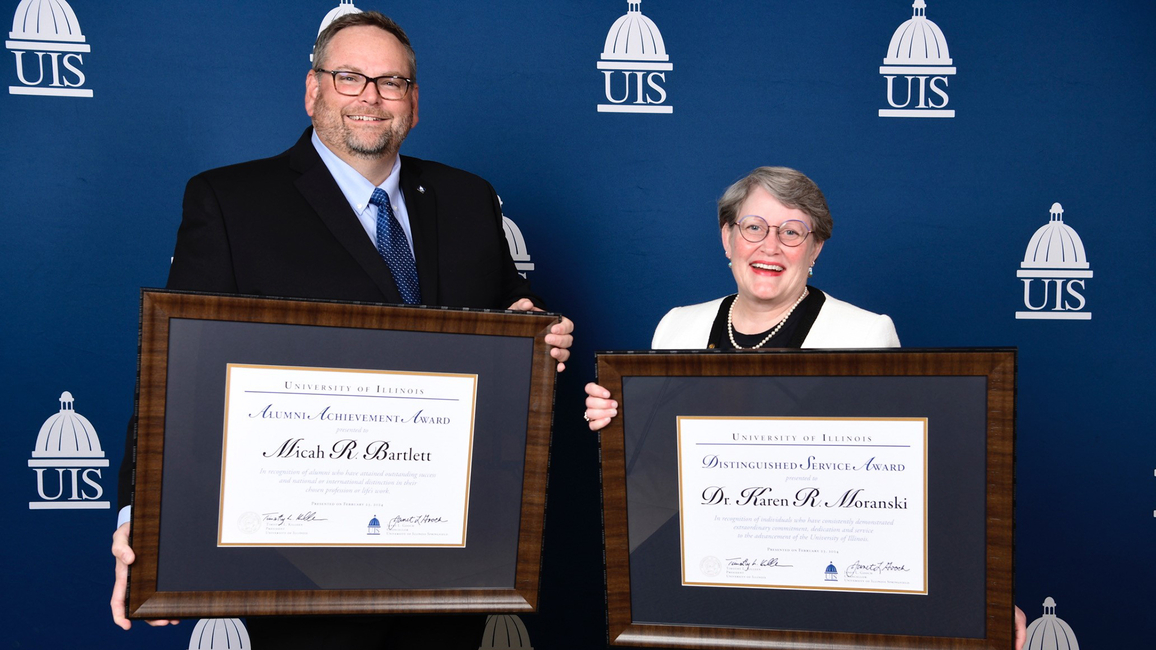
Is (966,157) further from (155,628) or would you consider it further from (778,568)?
(155,628)

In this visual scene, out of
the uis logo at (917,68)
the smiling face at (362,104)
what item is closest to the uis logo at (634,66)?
the uis logo at (917,68)

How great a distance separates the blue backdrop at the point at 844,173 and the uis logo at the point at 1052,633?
0.12 ft

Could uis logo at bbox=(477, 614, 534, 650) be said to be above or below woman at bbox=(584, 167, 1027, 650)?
below

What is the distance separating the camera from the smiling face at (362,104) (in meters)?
1.68

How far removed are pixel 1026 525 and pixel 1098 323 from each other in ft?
2.37

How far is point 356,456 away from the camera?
1.25 metres

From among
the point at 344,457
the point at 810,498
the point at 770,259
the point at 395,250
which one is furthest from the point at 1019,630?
the point at 395,250

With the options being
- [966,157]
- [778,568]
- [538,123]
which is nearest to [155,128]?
[538,123]

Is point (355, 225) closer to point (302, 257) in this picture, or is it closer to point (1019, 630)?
point (302, 257)

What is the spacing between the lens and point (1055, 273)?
101 inches

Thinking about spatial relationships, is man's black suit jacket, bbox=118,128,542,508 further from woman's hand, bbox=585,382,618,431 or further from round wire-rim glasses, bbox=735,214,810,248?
round wire-rim glasses, bbox=735,214,810,248

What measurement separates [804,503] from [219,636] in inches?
82.1

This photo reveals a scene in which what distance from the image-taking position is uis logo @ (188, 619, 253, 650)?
96.7 inches
